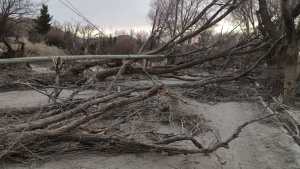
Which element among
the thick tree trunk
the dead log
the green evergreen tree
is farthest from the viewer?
the green evergreen tree

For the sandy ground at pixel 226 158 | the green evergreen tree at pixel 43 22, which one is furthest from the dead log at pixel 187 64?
the green evergreen tree at pixel 43 22

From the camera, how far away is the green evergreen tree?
1623 inches

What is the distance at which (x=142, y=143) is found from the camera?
4832 mm

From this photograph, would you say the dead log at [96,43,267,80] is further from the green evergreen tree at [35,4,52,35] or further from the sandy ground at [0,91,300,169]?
the green evergreen tree at [35,4,52,35]

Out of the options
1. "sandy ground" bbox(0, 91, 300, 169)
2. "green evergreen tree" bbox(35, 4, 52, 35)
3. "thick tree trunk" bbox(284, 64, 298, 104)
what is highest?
"green evergreen tree" bbox(35, 4, 52, 35)

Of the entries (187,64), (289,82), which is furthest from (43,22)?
(289,82)

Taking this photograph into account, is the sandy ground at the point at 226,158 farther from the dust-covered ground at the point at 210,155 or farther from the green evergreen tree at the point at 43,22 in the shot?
the green evergreen tree at the point at 43,22

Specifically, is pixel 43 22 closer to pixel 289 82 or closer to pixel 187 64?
pixel 187 64

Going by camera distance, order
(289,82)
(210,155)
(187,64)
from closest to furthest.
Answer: (210,155) < (187,64) < (289,82)

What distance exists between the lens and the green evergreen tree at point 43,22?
4122cm

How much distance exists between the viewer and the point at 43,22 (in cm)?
4194

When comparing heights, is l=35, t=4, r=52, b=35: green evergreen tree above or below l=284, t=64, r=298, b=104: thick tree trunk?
above

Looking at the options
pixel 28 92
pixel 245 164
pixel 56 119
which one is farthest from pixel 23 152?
pixel 28 92

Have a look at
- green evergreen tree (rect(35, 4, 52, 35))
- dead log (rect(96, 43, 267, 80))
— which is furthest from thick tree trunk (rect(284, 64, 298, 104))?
green evergreen tree (rect(35, 4, 52, 35))
